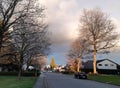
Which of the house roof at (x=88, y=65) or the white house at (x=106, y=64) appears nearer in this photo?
the house roof at (x=88, y=65)

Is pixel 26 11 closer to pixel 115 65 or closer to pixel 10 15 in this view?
pixel 10 15

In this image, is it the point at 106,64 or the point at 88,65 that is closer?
the point at 106,64

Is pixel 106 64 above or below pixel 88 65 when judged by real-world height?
above

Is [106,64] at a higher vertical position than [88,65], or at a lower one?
higher

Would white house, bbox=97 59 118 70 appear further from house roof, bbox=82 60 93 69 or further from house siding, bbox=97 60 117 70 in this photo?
house roof, bbox=82 60 93 69

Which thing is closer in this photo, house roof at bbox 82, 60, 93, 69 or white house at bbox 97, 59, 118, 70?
house roof at bbox 82, 60, 93, 69

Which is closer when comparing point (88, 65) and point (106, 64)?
point (106, 64)

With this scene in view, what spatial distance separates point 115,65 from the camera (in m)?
145

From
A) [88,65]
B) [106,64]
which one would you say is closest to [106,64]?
[106,64]

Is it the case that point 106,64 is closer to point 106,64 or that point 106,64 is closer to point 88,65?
point 106,64

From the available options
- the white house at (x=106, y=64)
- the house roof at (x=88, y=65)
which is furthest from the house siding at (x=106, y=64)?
the house roof at (x=88, y=65)

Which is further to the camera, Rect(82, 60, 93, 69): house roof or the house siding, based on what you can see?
the house siding

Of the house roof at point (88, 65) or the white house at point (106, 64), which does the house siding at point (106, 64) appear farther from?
the house roof at point (88, 65)

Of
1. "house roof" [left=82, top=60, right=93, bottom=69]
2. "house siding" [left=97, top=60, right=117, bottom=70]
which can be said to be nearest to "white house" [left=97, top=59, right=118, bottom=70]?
"house siding" [left=97, top=60, right=117, bottom=70]
